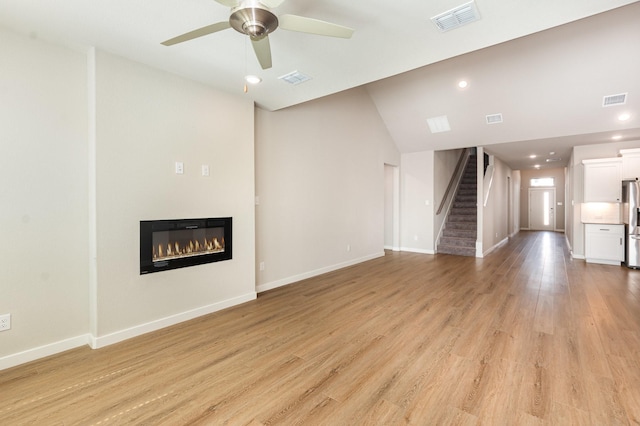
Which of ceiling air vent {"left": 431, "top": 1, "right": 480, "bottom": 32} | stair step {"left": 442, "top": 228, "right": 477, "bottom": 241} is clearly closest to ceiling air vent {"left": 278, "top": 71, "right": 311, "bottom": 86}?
ceiling air vent {"left": 431, "top": 1, "right": 480, "bottom": 32}

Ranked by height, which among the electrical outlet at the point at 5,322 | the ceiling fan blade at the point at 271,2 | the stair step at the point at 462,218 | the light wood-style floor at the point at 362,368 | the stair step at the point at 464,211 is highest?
the ceiling fan blade at the point at 271,2

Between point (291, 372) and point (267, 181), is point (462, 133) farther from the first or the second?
point (291, 372)

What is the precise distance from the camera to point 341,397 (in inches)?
78.3

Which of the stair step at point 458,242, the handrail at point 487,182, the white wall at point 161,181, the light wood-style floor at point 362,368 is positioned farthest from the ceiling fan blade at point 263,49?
the stair step at point 458,242

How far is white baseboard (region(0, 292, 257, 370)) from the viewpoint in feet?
8.04

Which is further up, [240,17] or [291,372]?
[240,17]

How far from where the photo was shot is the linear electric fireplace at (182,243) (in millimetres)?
3045

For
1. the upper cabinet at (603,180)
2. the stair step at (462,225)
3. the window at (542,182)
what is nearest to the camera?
the upper cabinet at (603,180)

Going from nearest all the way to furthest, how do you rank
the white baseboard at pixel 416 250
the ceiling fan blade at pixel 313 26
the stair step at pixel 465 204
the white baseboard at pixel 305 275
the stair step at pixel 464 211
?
the ceiling fan blade at pixel 313 26
the white baseboard at pixel 305 275
the white baseboard at pixel 416 250
the stair step at pixel 464 211
the stair step at pixel 465 204

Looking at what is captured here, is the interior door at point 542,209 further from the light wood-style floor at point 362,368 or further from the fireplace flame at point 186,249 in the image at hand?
the fireplace flame at point 186,249

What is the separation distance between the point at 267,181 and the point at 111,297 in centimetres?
237

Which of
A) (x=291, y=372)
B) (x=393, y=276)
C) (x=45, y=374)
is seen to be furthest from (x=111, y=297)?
(x=393, y=276)

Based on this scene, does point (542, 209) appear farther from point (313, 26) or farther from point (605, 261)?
point (313, 26)

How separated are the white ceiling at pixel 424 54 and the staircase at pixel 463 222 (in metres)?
2.48
